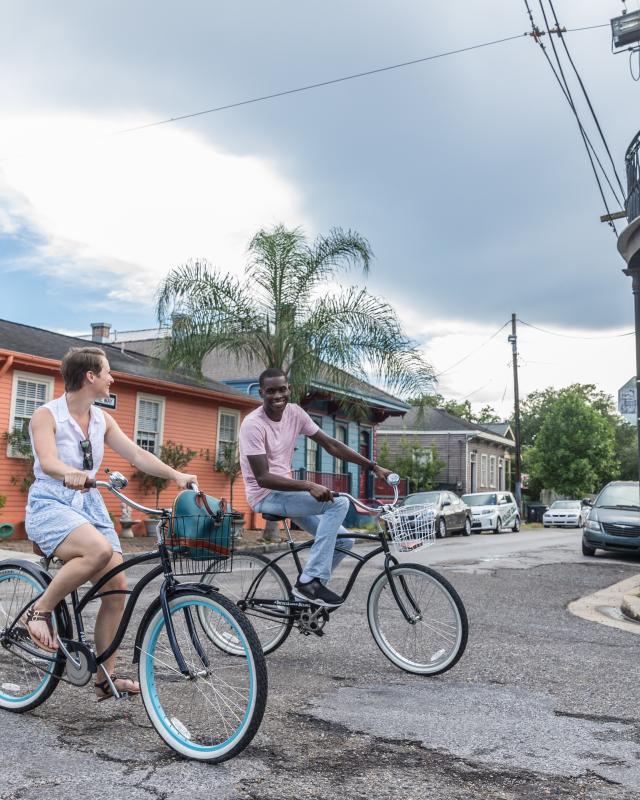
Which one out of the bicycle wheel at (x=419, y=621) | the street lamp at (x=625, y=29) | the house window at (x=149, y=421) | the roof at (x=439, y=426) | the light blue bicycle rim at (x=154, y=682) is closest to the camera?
the light blue bicycle rim at (x=154, y=682)

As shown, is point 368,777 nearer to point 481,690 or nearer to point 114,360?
point 481,690

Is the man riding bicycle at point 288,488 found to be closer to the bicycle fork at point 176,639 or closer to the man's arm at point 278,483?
the man's arm at point 278,483

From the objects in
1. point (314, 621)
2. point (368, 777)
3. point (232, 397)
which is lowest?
point (368, 777)

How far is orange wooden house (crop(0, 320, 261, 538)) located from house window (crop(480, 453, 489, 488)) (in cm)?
2761

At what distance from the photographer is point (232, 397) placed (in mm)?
23469

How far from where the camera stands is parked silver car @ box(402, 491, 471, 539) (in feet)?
83.1

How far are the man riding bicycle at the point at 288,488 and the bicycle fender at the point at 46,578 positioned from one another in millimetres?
1502

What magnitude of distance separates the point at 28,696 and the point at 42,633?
540mm

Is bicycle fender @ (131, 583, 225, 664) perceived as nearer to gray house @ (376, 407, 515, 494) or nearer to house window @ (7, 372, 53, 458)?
house window @ (7, 372, 53, 458)

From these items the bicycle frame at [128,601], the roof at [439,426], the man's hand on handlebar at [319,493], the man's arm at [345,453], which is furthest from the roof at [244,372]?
the bicycle frame at [128,601]

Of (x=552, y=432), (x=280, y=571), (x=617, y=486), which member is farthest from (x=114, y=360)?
(x=552, y=432)

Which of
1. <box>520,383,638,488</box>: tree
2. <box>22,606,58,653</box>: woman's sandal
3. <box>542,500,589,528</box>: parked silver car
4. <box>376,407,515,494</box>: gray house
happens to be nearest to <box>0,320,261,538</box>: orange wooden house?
<box>22,606,58,653</box>: woman's sandal

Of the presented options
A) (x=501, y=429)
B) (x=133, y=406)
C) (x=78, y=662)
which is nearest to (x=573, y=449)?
(x=501, y=429)

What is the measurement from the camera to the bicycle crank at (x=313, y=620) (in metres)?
5.16
